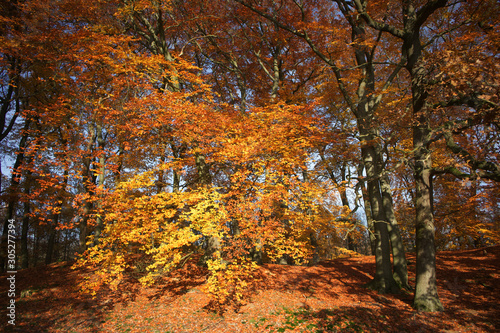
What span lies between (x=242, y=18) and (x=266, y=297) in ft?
49.6

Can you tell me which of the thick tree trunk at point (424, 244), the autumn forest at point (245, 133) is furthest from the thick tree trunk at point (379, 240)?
the thick tree trunk at point (424, 244)

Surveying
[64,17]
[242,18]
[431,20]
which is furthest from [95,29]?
[431,20]

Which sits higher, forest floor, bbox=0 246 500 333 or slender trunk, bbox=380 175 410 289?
slender trunk, bbox=380 175 410 289

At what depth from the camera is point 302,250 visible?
28.1ft

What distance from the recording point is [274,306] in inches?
320

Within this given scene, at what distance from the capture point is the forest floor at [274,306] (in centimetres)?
663

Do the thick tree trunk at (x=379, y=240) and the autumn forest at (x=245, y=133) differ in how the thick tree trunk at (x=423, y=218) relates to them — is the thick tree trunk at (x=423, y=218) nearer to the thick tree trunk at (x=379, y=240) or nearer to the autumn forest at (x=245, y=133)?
the autumn forest at (x=245, y=133)

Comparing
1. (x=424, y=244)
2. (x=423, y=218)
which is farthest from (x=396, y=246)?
(x=423, y=218)

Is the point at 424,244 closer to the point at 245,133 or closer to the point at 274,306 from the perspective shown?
the point at 274,306

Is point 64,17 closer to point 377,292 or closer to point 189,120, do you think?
point 189,120

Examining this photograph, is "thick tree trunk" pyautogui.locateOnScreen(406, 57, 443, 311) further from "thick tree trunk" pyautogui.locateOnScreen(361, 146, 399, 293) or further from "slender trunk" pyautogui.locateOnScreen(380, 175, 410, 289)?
"slender trunk" pyautogui.locateOnScreen(380, 175, 410, 289)

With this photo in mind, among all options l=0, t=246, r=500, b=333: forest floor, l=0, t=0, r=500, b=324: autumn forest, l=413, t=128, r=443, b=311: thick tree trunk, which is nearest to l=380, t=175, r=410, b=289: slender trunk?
l=0, t=0, r=500, b=324: autumn forest

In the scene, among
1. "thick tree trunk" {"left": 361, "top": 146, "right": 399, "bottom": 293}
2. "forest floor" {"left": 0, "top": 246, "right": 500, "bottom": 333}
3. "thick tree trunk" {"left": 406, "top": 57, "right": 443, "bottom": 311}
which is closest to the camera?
"forest floor" {"left": 0, "top": 246, "right": 500, "bottom": 333}

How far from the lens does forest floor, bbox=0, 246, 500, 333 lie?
6.63 m
